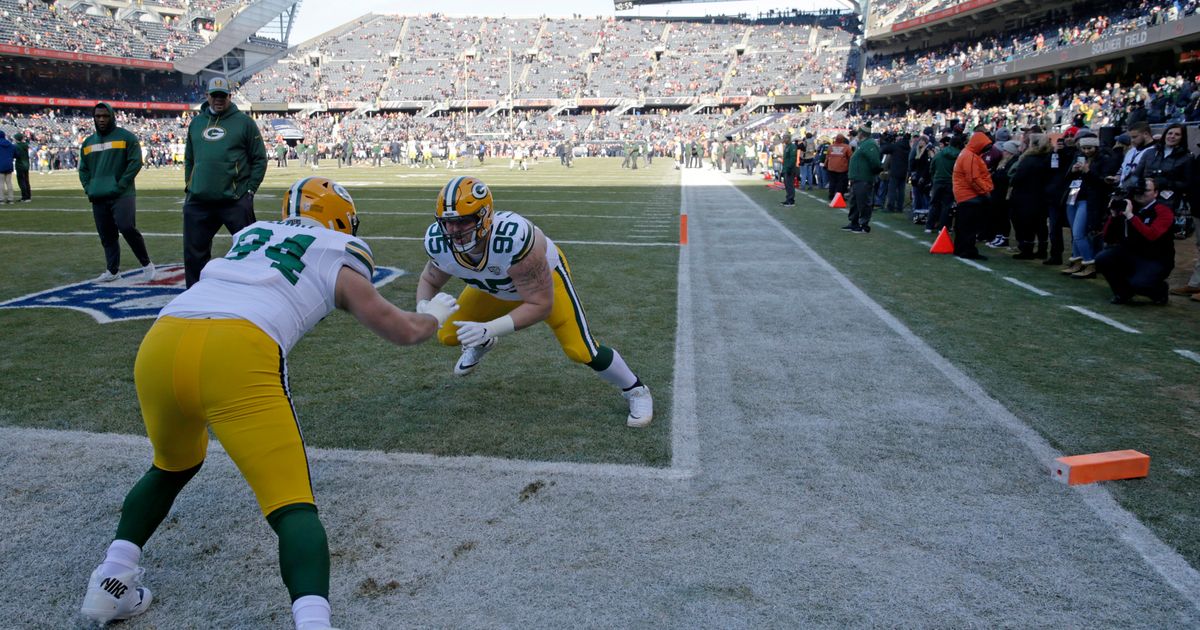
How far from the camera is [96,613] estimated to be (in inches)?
104

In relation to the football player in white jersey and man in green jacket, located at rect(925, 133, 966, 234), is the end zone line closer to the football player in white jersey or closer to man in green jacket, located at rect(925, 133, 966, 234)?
the football player in white jersey

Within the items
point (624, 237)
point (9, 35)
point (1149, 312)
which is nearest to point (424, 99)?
point (9, 35)

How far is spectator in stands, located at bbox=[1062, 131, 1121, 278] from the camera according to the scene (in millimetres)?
9422

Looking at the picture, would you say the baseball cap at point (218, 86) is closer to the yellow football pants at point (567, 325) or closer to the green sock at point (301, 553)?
the yellow football pants at point (567, 325)

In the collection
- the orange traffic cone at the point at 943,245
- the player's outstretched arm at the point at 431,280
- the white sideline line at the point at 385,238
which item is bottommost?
the white sideline line at the point at 385,238

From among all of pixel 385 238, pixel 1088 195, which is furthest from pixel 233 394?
pixel 385 238

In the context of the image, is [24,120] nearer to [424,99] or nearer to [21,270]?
[424,99]

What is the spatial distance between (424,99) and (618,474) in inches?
2840

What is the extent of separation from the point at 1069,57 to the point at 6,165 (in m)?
40.3

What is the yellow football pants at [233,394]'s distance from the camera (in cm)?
251

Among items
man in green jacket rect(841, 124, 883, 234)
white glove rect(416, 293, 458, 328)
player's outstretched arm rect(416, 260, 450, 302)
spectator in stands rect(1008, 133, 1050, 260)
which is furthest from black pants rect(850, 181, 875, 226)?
white glove rect(416, 293, 458, 328)

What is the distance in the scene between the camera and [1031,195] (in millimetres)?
10586

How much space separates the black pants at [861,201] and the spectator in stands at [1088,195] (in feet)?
13.3

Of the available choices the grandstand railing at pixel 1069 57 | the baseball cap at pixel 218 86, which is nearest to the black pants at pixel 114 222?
the baseball cap at pixel 218 86
